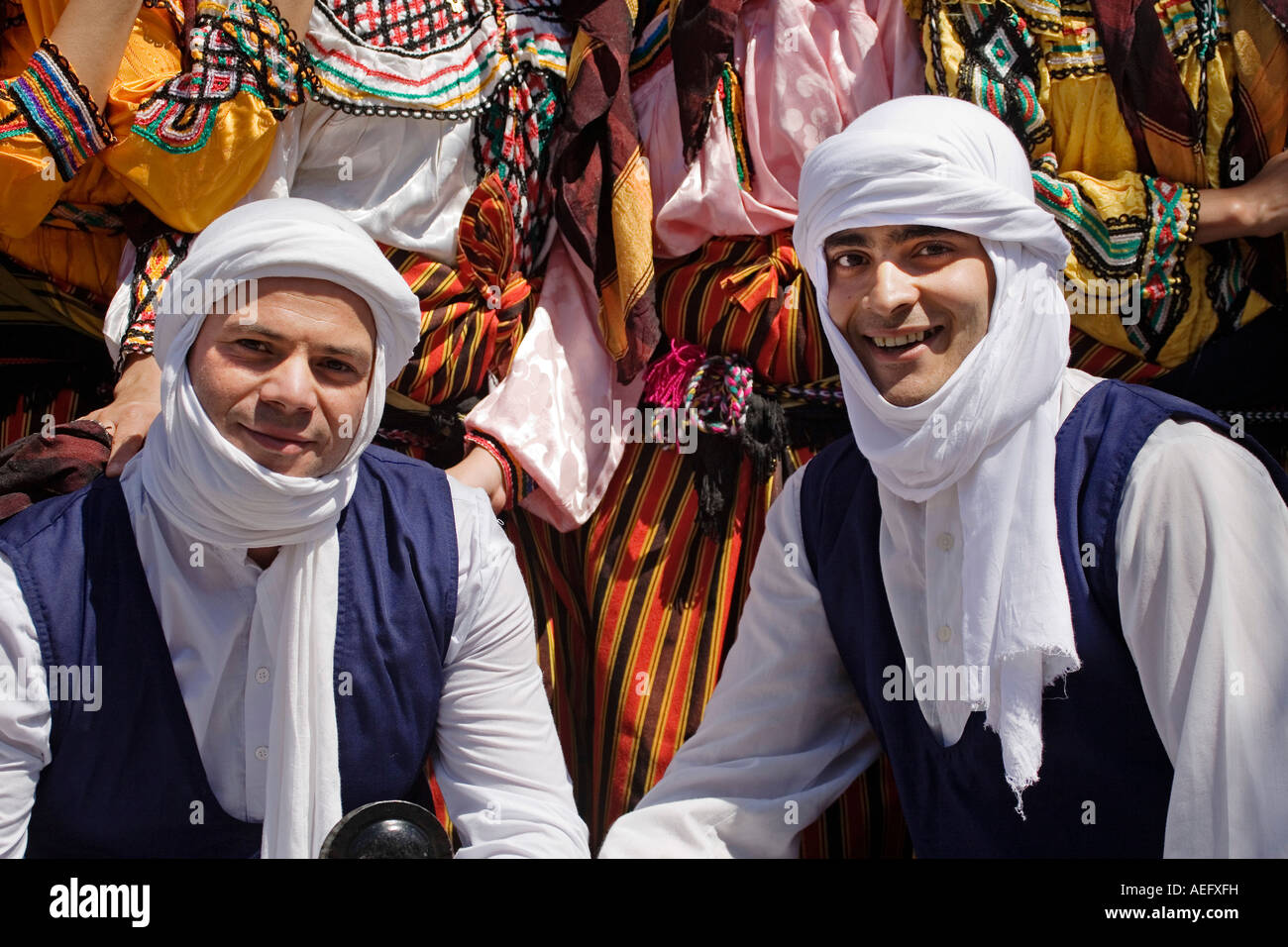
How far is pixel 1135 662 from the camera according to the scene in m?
1.94

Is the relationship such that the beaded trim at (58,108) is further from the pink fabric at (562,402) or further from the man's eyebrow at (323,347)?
the pink fabric at (562,402)

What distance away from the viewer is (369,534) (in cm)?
226

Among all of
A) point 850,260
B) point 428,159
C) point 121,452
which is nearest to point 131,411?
point 121,452

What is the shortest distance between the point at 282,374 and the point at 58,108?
0.75m

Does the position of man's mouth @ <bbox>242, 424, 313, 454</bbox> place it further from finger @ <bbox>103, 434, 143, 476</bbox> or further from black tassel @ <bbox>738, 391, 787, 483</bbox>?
black tassel @ <bbox>738, 391, 787, 483</bbox>

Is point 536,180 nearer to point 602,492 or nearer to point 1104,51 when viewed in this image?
point 602,492

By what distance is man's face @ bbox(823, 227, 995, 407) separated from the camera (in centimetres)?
214

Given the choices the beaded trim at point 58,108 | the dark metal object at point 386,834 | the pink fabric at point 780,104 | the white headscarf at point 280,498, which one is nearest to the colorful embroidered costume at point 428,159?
the beaded trim at point 58,108

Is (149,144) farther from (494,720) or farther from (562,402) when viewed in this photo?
(494,720)

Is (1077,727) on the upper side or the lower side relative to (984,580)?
lower

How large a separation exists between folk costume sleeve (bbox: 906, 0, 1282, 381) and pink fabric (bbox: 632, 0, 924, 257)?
0.40 ft

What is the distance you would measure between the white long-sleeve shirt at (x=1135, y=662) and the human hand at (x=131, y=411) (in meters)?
1.10

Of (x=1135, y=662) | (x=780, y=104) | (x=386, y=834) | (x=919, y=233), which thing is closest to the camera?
(x=386, y=834)

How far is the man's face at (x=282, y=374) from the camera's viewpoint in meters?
2.10
